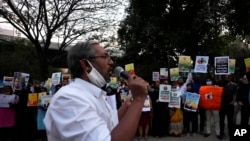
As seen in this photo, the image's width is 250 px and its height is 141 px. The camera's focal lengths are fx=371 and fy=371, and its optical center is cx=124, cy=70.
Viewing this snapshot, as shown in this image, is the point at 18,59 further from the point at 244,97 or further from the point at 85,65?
the point at 85,65

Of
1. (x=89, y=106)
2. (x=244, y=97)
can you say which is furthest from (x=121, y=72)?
(x=244, y=97)

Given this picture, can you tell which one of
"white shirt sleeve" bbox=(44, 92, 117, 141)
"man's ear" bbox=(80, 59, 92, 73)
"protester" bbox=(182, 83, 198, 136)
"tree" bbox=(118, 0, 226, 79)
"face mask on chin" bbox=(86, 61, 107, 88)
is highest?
"tree" bbox=(118, 0, 226, 79)

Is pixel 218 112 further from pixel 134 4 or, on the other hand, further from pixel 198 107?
pixel 134 4

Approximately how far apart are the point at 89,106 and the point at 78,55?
435mm

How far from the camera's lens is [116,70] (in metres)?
2.48

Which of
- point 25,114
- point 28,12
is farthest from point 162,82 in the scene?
point 28,12

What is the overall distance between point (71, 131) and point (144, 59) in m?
20.5

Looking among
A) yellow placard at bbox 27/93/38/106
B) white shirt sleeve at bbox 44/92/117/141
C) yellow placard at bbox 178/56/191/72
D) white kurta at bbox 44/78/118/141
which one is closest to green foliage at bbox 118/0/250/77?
yellow placard at bbox 178/56/191/72

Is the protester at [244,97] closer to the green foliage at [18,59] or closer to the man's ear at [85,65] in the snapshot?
the man's ear at [85,65]

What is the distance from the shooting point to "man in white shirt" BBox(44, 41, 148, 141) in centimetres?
184

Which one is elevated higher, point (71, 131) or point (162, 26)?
point (162, 26)

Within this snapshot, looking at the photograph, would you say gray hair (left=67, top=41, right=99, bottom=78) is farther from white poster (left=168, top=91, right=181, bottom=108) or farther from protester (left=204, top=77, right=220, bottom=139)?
protester (left=204, top=77, right=220, bottom=139)

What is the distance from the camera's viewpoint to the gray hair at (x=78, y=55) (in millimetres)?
2250

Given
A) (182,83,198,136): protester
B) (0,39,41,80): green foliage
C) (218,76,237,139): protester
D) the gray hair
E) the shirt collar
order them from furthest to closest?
(0,39,41,80): green foliage → (182,83,198,136): protester → (218,76,237,139): protester → the gray hair → the shirt collar
